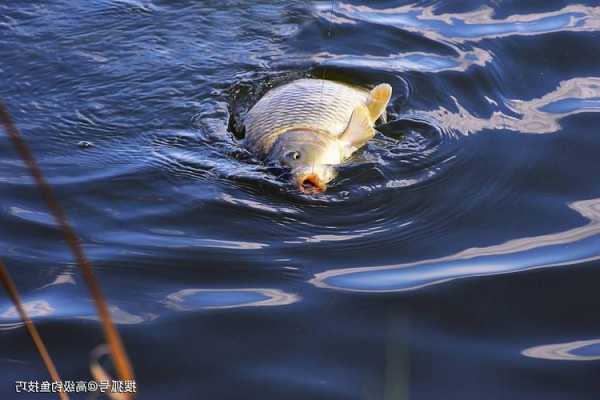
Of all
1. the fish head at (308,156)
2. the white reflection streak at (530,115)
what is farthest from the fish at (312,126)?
the white reflection streak at (530,115)

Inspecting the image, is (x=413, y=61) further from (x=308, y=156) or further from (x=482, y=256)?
(x=482, y=256)

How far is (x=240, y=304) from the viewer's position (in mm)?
3287

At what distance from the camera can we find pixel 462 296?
3318 millimetres

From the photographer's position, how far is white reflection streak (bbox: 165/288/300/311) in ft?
10.7

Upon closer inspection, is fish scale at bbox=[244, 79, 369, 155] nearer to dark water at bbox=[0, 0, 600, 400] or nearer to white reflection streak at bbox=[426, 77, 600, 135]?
dark water at bbox=[0, 0, 600, 400]

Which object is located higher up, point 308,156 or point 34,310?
point 308,156

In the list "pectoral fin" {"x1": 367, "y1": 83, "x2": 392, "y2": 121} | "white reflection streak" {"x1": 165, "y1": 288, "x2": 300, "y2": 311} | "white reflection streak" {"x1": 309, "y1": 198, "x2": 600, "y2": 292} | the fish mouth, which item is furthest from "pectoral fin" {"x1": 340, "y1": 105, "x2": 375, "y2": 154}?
"white reflection streak" {"x1": 165, "y1": 288, "x2": 300, "y2": 311}

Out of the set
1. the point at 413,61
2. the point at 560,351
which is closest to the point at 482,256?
the point at 560,351

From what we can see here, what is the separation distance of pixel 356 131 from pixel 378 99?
357 millimetres

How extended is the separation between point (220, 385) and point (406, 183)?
179 centimetres

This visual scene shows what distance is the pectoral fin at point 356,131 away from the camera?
4.59 metres

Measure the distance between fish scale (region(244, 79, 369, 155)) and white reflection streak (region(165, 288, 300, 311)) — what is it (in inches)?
52.5

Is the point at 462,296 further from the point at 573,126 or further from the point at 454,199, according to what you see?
the point at 573,126

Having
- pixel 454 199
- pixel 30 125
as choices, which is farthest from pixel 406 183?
pixel 30 125
